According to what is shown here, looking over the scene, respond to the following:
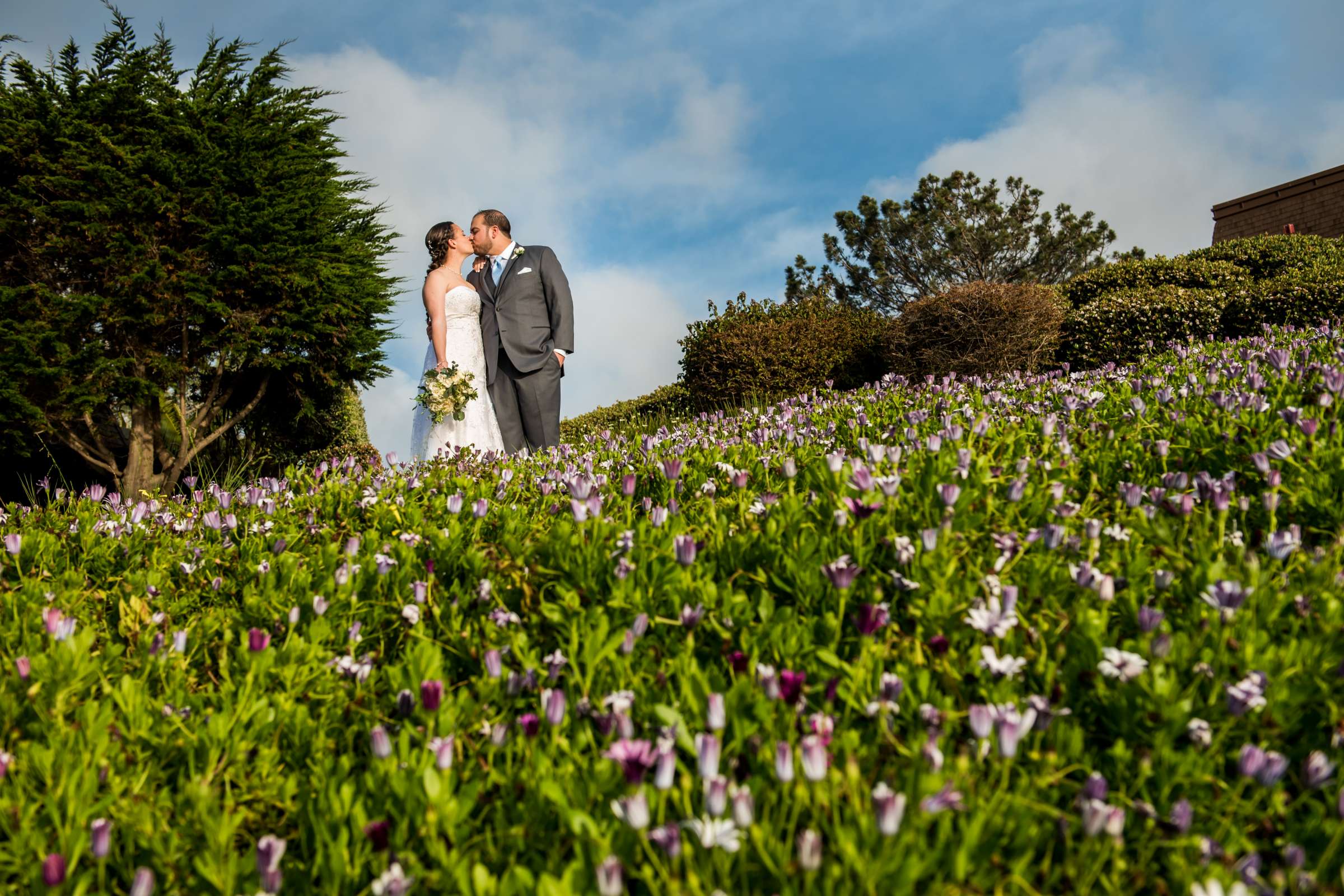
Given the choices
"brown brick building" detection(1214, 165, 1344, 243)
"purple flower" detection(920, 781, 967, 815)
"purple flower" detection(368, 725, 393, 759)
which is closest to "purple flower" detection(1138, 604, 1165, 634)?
"purple flower" detection(920, 781, 967, 815)

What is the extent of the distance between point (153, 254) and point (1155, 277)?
714 inches

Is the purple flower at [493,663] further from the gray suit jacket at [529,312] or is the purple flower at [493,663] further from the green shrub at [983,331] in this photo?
the green shrub at [983,331]

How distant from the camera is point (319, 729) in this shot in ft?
7.29

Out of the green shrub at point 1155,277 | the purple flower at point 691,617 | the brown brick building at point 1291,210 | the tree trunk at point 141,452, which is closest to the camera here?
the purple flower at point 691,617

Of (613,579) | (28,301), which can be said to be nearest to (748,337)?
(28,301)

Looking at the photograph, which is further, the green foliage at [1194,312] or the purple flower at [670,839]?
the green foliage at [1194,312]

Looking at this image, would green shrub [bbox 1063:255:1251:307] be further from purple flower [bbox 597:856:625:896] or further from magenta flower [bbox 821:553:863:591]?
purple flower [bbox 597:856:625:896]

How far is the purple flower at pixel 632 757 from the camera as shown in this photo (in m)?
1.60

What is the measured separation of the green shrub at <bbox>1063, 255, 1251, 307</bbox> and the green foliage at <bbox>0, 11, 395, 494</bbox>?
14.1 meters

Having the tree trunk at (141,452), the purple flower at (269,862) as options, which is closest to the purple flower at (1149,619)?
the purple flower at (269,862)

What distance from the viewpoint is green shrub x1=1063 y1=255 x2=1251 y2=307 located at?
15352 millimetres

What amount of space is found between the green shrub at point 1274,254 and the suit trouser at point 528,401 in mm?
14439

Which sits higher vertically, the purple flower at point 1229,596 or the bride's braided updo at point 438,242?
the bride's braided updo at point 438,242

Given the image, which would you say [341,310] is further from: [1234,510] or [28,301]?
[1234,510]
